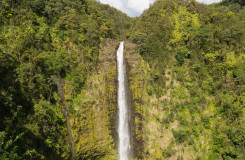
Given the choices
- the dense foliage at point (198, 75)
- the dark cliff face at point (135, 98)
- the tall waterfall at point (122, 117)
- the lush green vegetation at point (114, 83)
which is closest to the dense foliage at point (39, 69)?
the lush green vegetation at point (114, 83)

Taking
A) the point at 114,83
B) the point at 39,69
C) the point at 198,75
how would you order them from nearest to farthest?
the point at 39,69
the point at 198,75
the point at 114,83

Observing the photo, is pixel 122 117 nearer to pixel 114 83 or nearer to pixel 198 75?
pixel 114 83

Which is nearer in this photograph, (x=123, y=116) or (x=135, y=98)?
(x=123, y=116)

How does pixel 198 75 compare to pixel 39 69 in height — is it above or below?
below

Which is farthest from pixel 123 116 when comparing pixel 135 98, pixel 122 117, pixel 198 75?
pixel 198 75

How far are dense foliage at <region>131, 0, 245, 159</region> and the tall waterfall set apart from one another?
3892 mm

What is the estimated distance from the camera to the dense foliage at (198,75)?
1966cm

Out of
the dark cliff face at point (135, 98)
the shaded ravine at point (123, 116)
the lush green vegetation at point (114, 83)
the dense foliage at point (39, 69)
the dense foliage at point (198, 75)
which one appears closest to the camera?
the dense foliage at point (39, 69)

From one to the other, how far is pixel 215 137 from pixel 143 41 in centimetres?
2129

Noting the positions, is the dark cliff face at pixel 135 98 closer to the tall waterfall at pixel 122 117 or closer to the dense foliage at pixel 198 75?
the tall waterfall at pixel 122 117

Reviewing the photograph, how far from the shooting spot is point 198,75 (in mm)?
24594

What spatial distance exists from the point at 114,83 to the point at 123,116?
20.8 ft

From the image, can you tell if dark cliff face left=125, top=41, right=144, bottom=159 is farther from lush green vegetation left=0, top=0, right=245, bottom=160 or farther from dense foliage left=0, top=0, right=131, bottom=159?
dense foliage left=0, top=0, right=131, bottom=159

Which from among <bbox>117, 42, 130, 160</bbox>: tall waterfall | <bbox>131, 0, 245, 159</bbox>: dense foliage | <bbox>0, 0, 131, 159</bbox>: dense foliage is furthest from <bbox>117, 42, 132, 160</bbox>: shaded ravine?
<bbox>0, 0, 131, 159</bbox>: dense foliage
